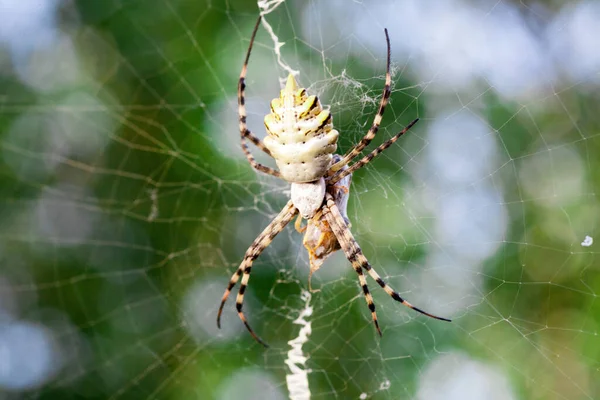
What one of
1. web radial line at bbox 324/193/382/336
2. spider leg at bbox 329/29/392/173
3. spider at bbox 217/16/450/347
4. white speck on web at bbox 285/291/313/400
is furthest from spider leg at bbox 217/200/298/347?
white speck on web at bbox 285/291/313/400

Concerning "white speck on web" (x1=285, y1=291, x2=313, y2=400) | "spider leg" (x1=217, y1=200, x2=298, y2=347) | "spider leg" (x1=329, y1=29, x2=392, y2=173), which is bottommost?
"white speck on web" (x1=285, y1=291, x2=313, y2=400)

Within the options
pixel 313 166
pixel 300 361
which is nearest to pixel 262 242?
pixel 313 166

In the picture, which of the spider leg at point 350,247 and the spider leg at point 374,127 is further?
the spider leg at point 350,247

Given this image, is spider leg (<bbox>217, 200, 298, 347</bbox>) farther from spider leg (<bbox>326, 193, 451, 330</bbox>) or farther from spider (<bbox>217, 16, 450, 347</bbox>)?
spider leg (<bbox>326, 193, 451, 330</bbox>)

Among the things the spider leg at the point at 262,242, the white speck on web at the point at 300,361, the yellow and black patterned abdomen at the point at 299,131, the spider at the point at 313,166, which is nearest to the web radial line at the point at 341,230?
the spider at the point at 313,166

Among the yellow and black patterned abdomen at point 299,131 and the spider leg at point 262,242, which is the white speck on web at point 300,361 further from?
the yellow and black patterned abdomen at point 299,131

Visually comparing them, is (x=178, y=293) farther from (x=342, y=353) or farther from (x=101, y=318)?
(x=342, y=353)

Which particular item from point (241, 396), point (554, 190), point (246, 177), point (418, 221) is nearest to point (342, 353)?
point (241, 396)
